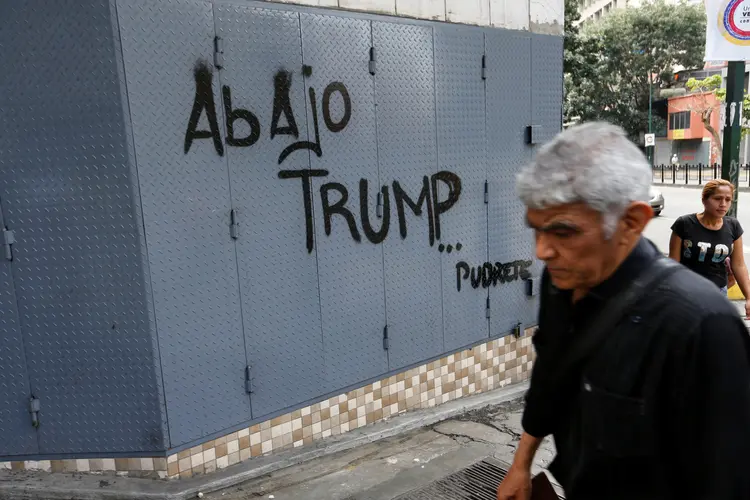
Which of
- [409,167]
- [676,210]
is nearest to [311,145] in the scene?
[409,167]

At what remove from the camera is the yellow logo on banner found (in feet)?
21.7

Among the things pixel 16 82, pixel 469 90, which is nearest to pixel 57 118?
pixel 16 82

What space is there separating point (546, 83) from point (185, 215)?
3.47 meters

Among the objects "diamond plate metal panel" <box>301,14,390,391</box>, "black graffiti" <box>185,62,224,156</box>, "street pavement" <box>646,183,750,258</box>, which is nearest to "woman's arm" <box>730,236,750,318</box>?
"diamond plate metal panel" <box>301,14,390,391</box>

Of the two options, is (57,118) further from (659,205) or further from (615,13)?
(615,13)

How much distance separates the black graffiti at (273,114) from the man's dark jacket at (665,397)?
251cm

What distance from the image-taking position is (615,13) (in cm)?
3706

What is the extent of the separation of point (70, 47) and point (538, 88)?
3695 mm

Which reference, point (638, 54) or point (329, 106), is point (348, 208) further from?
point (638, 54)

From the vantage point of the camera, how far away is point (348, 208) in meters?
4.00

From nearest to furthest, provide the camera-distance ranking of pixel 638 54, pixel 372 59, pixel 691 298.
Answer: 1. pixel 691 298
2. pixel 372 59
3. pixel 638 54

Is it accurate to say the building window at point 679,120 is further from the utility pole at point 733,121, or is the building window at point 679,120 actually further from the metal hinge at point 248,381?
the metal hinge at point 248,381

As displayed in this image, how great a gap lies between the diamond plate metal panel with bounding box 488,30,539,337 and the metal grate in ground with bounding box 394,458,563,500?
143 centimetres

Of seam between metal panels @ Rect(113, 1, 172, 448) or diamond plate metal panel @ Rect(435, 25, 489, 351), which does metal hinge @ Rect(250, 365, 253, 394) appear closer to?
seam between metal panels @ Rect(113, 1, 172, 448)
